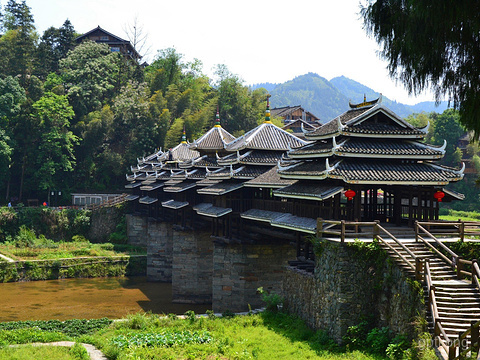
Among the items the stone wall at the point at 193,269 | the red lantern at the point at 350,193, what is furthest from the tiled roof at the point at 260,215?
the stone wall at the point at 193,269

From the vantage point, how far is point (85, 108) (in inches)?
2756

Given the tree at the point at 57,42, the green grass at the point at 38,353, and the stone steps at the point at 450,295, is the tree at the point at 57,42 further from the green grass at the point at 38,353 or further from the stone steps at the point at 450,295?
the stone steps at the point at 450,295

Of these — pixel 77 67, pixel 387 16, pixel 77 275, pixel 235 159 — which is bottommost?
pixel 77 275

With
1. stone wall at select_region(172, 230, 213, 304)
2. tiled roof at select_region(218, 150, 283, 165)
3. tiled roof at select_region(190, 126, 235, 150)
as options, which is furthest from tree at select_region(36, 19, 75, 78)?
tiled roof at select_region(218, 150, 283, 165)

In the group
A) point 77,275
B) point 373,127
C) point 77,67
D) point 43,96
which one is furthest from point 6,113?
point 373,127

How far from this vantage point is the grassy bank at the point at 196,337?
17984 mm

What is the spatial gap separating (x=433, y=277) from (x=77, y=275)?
37002 mm

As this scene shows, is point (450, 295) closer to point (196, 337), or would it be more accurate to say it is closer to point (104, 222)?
point (196, 337)

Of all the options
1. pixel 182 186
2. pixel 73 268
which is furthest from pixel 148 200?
pixel 182 186

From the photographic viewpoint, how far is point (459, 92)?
13.0 meters

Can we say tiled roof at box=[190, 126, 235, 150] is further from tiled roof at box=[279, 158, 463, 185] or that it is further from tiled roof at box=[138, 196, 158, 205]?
tiled roof at box=[279, 158, 463, 185]

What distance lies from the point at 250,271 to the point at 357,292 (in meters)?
11.9

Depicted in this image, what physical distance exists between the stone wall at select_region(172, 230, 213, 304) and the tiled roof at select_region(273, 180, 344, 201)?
1468 cm

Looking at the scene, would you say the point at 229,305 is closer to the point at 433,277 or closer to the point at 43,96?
the point at 433,277
